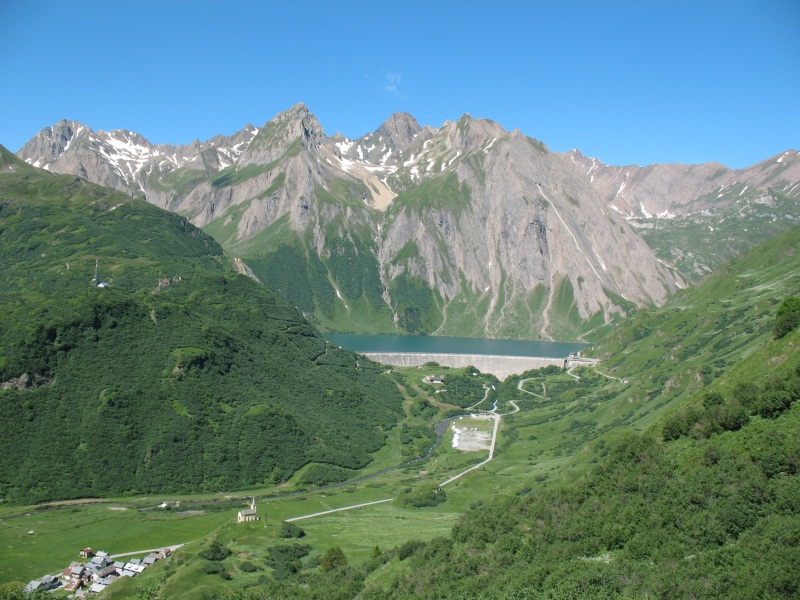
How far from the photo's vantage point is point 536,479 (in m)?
89.3

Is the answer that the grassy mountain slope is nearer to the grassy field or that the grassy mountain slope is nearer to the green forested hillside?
the grassy field

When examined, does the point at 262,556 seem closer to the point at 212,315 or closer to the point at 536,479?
the point at 536,479

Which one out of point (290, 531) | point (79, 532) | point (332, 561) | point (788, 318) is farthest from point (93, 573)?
point (788, 318)

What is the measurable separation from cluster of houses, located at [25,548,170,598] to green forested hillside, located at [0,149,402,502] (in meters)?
31.1

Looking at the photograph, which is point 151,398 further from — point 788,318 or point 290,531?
point 788,318

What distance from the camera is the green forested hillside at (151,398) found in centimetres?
11188

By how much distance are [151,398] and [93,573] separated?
176 ft

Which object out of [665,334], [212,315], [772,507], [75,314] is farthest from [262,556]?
[665,334]

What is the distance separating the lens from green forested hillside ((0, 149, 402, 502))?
112 metres

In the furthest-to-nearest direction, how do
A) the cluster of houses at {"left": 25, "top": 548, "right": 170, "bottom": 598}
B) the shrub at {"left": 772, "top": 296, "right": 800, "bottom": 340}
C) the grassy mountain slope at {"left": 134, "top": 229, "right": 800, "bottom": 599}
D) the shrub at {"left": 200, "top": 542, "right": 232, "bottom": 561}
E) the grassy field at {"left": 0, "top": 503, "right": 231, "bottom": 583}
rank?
1. the grassy field at {"left": 0, "top": 503, "right": 231, "bottom": 583}
2. the shrub at {"left": 200, "top": 542, "right": 232, "bottom": 561}
3. the cluster of houses at {"left": 25, "top": 548, "right": 170, "bottom": 598}
4. the shrub at {"left": 772, "top": 296, "right": 800, "bottom": 340}
5. the grassy mountain slope at {"left": 134, "top": 229, "right": 800, "bottom": 599}

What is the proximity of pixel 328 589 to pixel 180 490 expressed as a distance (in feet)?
213

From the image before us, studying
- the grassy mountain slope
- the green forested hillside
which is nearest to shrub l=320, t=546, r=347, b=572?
the grassy mountain slope

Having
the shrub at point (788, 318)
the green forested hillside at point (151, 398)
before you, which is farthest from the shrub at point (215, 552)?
the shrub at point (788, 318)

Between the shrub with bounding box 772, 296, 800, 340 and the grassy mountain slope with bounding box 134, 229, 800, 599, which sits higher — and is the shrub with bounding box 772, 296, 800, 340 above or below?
above
